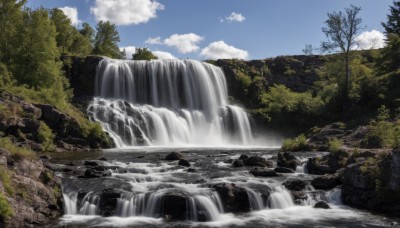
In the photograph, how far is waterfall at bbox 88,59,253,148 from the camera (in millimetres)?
48156

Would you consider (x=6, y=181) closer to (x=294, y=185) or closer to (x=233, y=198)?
(x=233, y=198)

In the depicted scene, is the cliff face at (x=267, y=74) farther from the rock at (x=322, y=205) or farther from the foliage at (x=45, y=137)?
the rock at (x=322, y=205)

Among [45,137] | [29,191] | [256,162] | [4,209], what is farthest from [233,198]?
[45,137]

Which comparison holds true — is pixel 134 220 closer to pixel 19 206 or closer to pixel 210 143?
pixel 19 206

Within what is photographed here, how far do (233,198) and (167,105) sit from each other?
38628 mm

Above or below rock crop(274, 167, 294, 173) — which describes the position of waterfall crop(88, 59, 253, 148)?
above

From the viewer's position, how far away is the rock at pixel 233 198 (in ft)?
61.8

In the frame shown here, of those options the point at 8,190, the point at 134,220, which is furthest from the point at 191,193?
the point at 8,190

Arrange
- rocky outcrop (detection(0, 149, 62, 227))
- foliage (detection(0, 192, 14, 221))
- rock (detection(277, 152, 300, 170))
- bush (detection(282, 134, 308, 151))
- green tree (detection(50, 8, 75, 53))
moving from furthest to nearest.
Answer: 1. green tree (detection(50, 8, 75, 53))
2. bush (detection(282, 134, 308, 151))
3. rock (detection(277, 152, 300, 170))
4. rocky outcrop (detection(0, 149, 62, 227))
5. foliage (detection(0, 192, 14, 221))

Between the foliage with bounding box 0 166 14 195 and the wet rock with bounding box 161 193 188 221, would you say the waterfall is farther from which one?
the foliage with bounding box 0 166 14 195

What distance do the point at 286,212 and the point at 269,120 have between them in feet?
130

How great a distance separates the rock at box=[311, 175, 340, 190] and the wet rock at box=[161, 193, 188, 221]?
26.9ft

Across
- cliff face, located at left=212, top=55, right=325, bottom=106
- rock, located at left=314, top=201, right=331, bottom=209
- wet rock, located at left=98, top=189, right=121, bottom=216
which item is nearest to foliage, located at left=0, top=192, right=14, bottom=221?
wet rock, located at left=98, top=189, right=121, bottom=216

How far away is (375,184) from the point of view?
64.1ft
